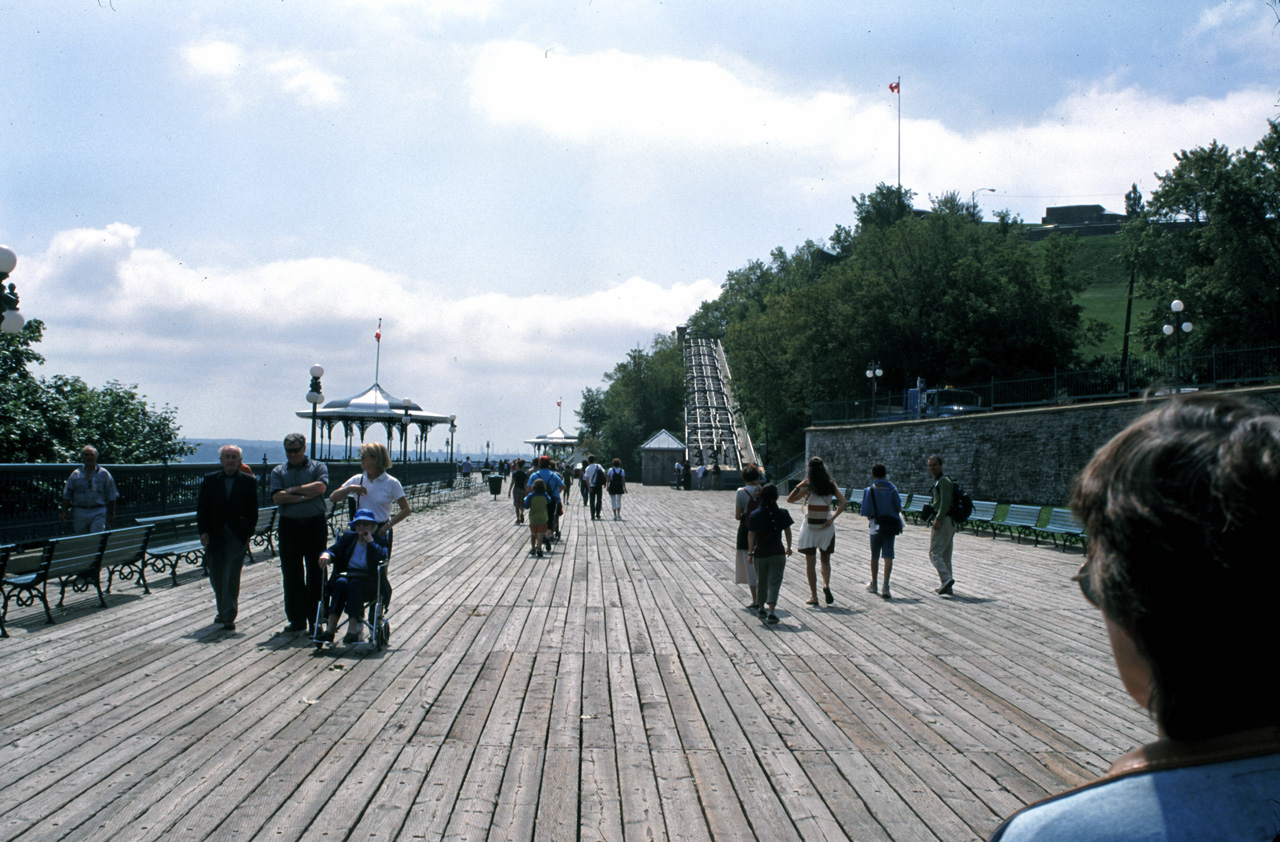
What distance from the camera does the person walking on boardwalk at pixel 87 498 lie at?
11.3 m

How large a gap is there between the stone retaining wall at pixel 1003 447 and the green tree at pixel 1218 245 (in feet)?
45.4

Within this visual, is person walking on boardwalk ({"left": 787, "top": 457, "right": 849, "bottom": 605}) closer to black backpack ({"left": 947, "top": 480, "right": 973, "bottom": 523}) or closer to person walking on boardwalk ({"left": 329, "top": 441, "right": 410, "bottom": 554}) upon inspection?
black backpack ({"left": 947, "top": 480, "right": 973, "bottom": 523})

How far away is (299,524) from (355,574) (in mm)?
944

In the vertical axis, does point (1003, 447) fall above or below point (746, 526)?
above

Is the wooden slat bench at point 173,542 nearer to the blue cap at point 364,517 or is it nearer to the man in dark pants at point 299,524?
the man in dark pants at point 299,524

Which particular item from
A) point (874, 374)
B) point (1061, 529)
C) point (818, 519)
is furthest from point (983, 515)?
point (874, 374)

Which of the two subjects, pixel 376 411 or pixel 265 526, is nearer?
pixel 265 526

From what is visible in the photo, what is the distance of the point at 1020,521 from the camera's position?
20609 millimetres

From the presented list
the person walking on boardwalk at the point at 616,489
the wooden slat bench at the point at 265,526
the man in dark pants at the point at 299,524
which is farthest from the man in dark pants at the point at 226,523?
the person walking on boardwalk at the point at 616,489

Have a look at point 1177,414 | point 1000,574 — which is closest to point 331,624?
point 1177,414

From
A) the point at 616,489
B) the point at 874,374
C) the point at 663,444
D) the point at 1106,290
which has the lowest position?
the point at 616,489

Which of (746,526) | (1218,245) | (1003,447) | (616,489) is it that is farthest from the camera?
(1218,245)

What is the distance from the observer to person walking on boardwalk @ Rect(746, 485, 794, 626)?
970 cm

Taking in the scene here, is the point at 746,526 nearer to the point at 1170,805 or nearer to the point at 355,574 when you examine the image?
the point at 355,574
